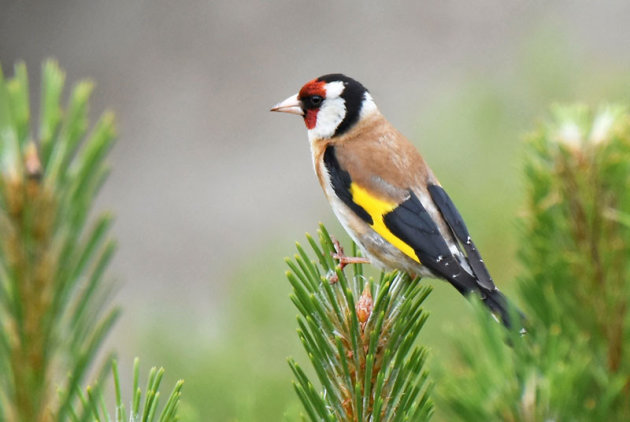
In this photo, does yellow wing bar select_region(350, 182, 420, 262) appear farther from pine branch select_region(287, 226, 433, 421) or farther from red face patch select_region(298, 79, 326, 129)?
pine branch select_region(287, 226, 433, 421)

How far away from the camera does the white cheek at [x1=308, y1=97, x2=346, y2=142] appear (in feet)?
5.60

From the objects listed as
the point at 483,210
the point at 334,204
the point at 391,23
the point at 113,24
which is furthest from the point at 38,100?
the point at 483,210

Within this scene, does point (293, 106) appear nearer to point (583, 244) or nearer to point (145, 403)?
point (583, 244)

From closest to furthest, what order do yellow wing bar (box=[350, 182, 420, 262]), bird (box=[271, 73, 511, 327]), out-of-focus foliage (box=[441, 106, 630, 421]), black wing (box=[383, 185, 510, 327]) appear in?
out-of-focus foliage (box=[441, 106, 630, 421]) < black wing (box=[383, 185, 510, 327]) < bird (box=[271, 73, 511, 327]) < yellow wing bar (box=[350, 182, 420, 262])

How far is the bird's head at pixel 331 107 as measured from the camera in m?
1.70

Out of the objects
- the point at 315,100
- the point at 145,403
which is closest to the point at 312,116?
the point at 315,100

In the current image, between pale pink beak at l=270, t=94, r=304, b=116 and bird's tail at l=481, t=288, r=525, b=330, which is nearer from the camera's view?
bird's tail at l=481, t=288, r=525, b=330

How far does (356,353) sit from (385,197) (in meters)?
0.73

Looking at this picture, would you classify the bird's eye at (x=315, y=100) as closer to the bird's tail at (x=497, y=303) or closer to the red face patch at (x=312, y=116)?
the red face patch at (x=312, y=116)

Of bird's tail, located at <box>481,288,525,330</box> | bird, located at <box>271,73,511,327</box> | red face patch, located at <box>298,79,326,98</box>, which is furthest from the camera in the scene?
red face patch, located at <box>298,79,326,98</box>

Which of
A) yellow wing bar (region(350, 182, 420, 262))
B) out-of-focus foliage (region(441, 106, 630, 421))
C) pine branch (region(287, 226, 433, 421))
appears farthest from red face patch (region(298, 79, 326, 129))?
pine branch (region(287, 226, 433, 421))

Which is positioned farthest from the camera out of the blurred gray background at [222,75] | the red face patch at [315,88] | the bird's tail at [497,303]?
the blurred gray background at [222,75]

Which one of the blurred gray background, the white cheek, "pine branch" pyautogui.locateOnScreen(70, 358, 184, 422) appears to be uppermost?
the blurred gray background

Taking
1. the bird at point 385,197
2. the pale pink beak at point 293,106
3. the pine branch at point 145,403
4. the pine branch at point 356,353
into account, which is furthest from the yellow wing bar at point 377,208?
the pine branch at point 145,403
